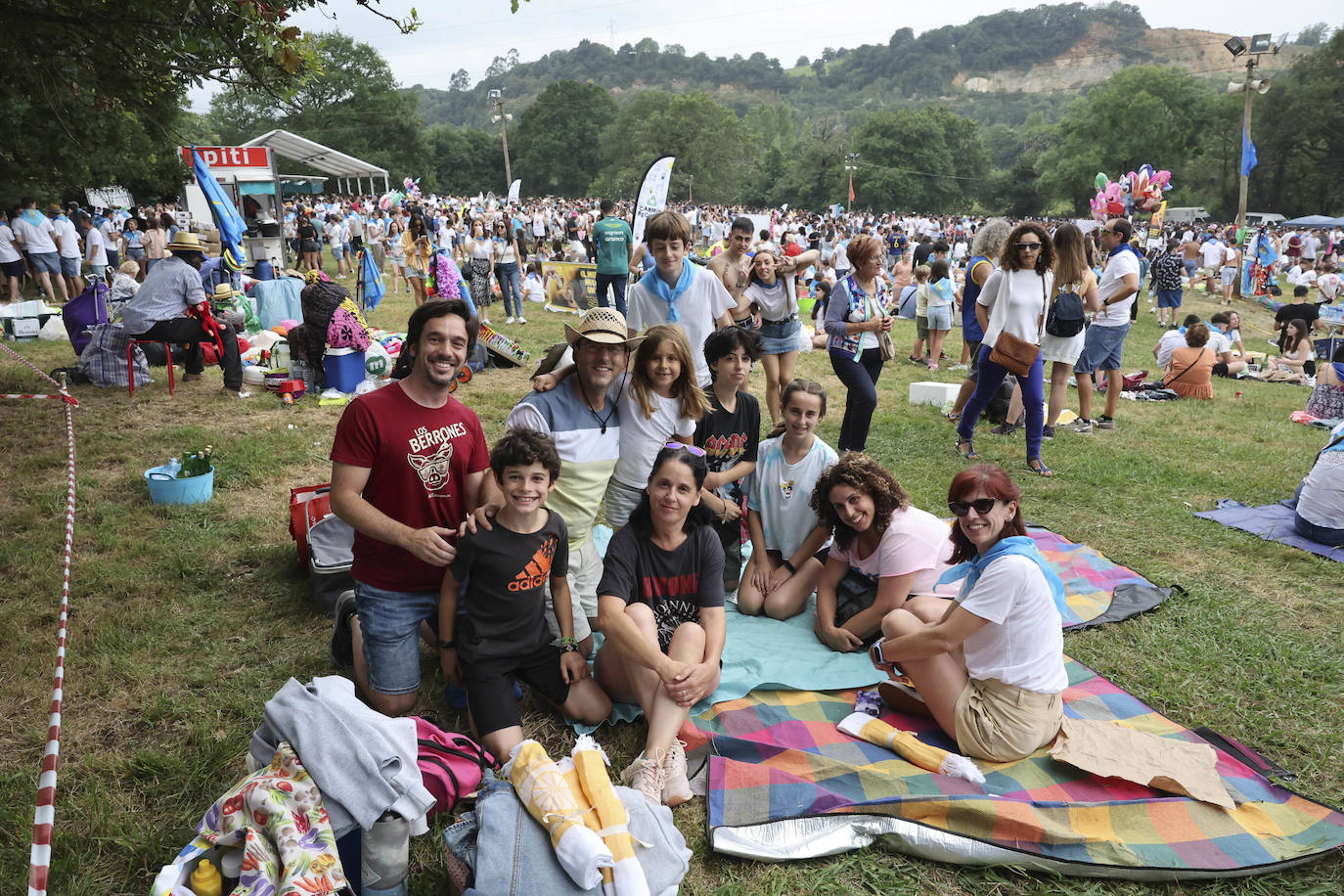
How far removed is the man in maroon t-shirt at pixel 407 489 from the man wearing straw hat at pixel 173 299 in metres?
6.07

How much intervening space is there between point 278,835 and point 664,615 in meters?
1.63

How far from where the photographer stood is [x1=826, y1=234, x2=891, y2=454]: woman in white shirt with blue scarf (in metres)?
6.14

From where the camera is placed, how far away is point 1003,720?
3.02 metres

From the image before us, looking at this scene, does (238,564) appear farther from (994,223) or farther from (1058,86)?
(1058,86)

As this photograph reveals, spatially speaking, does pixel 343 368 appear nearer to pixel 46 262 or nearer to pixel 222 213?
pixel 222 213

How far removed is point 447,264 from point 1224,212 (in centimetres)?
6169

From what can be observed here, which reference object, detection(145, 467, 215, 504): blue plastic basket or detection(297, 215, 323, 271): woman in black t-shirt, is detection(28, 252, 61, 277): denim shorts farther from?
detection(145, 467, 215, 504): blue plastic basket

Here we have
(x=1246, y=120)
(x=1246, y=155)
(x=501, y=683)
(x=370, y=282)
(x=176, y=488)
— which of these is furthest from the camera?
(x=1246, y=120)

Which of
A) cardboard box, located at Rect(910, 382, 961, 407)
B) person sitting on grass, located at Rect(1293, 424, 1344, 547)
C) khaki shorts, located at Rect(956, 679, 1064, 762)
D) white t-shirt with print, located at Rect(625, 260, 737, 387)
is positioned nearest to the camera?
khaki shorts, located at Rect(956, 679, 1064, 762)

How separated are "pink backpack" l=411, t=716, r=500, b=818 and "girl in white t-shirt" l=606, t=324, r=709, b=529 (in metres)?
1.35

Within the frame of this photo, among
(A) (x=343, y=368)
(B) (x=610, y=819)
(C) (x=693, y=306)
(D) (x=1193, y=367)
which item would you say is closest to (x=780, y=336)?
(C) (x=693, y=306)

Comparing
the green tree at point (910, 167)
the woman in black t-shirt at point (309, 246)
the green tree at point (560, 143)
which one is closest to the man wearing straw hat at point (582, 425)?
the woman in black t-shirt at point (309, 246)

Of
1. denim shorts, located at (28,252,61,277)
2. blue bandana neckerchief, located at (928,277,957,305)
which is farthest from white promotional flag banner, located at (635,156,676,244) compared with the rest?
denim shorts, located at (28,252,61,277)

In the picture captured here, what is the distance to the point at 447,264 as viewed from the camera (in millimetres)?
10508
